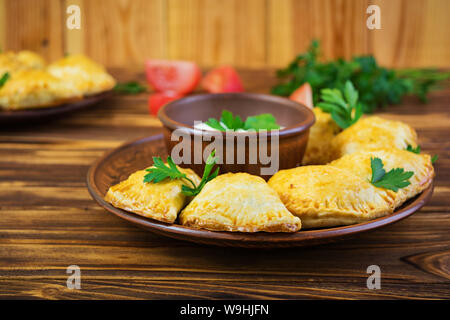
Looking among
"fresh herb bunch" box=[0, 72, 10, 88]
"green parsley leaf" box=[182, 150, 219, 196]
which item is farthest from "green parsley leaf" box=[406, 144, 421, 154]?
"fresh herb bunch" box=[0, 72, 10, 88]

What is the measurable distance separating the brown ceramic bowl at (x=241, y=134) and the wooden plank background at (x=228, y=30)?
1.98 meters

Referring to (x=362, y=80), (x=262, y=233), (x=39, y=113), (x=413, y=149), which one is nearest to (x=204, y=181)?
(x=262, y=233)

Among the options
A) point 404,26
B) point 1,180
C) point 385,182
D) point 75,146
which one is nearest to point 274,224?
point 385,182

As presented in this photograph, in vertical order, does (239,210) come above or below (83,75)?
below

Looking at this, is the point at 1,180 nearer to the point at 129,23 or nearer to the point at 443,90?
the point at 443,90

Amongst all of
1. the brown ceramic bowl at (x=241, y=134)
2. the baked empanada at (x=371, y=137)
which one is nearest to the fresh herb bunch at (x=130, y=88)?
the brown ceramic bowl at (x=241, y=134)

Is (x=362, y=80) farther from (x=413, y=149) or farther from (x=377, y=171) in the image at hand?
(x=377, y=171)

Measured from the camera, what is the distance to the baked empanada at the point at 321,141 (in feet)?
4.58

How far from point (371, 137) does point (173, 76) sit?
125cm

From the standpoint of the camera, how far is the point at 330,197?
96 cm

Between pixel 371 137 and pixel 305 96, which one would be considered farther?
pixel 305 96

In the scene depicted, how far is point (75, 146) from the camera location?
1703mm

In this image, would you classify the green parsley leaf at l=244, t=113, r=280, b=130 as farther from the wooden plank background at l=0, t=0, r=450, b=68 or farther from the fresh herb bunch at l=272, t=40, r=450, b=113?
the wooden plank background at l=0, t=0, r=450, b=68

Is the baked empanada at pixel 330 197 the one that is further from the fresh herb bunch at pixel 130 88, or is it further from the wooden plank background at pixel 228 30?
the wooden plank background at pixel 228 30
